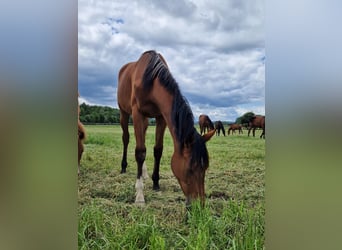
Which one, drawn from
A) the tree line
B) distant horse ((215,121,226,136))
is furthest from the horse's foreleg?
distant horse ((215,121,226,136))

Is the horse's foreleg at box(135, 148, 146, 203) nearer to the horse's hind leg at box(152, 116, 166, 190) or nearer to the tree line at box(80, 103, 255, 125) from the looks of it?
the horse's hind leg at box(152, 116, 166, 190)

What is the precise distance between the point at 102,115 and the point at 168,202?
69 cm

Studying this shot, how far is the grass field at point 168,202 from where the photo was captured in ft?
6.60

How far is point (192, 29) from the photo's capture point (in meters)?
2.12

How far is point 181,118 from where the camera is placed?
216 centimetres

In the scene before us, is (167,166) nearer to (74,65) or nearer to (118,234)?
(118,234)

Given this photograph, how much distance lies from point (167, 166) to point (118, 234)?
0.51 m

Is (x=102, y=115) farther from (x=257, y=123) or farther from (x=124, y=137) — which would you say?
(x=257, y=123)

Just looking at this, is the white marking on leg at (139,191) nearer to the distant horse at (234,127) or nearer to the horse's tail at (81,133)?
the horse's tail at (81,133)

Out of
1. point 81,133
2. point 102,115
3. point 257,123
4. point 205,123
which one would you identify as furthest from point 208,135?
point 81,133
